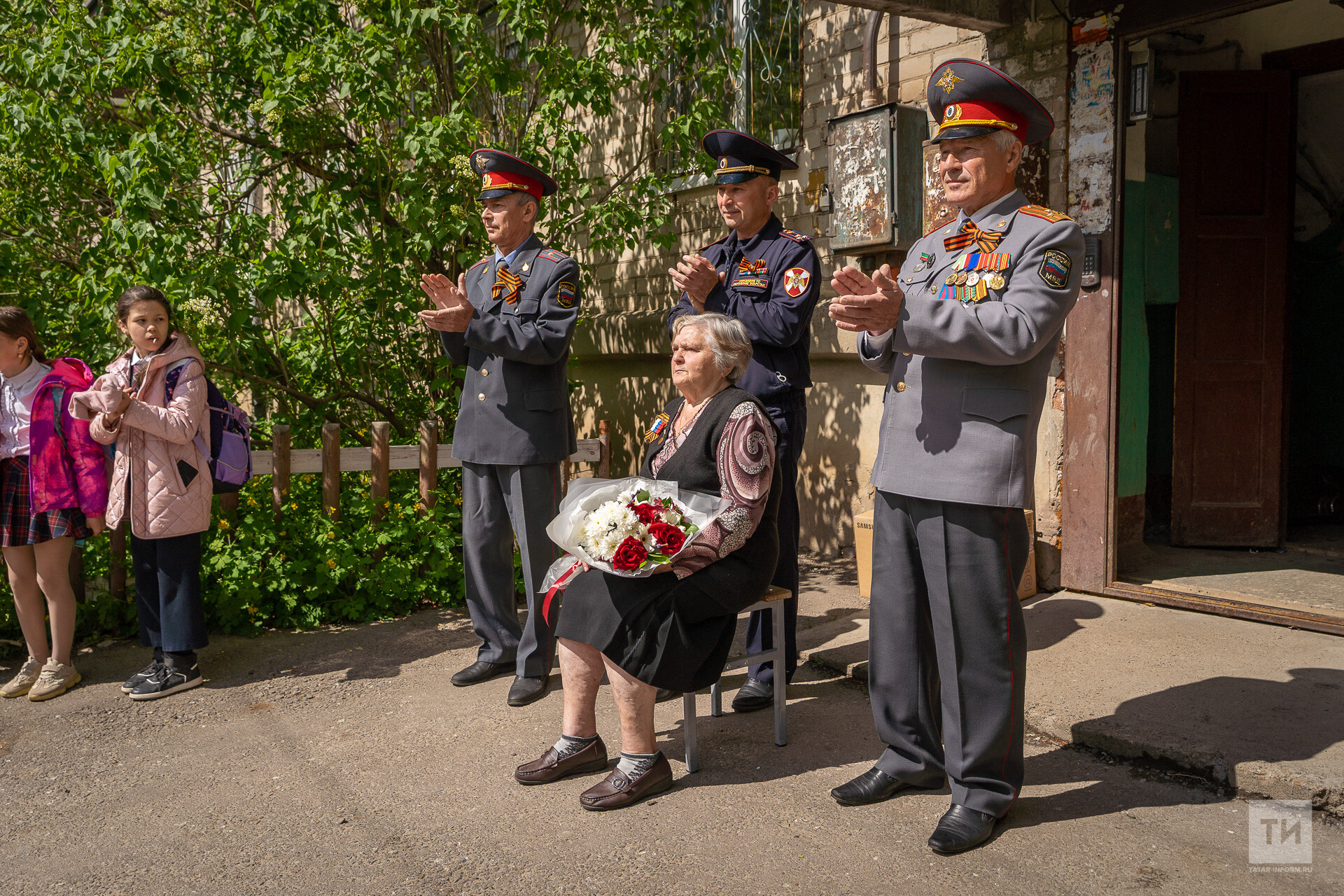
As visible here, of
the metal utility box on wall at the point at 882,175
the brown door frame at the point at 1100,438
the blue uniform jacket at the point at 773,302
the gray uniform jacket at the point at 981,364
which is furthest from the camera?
the metal utility box on wall at the point at 882,175

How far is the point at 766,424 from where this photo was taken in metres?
3.36

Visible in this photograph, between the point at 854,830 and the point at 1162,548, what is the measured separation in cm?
437

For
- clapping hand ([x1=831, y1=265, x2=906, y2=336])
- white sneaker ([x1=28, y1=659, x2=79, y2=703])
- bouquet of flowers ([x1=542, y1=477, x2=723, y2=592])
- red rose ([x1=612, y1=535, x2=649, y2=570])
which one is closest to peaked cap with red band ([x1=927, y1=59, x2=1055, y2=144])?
clapping hand ([x1=831, y1=265, x2=906, y2=336])

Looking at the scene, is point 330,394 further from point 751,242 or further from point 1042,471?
point 1042,471

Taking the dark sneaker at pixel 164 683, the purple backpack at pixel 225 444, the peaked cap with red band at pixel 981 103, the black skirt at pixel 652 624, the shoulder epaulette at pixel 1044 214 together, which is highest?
the peaked cap with red band at pixel 981 103

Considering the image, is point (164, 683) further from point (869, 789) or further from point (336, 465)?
point (869, 789)

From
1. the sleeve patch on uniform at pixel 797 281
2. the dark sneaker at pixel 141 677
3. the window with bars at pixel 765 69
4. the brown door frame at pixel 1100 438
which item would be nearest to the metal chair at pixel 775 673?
the sleeve patch on uniform at pixel 797 281

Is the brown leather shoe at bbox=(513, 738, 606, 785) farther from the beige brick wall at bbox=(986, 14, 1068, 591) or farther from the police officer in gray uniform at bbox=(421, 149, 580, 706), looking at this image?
the beige brick wall at bbox=(986, 14, 1068, 591)

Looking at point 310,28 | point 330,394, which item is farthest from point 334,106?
point 330,394

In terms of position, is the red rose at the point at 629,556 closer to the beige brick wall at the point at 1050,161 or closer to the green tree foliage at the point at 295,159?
the beige brick wall at the point at 1050,161

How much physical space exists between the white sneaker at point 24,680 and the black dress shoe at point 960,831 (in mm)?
3720

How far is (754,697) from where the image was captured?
4.11 metres

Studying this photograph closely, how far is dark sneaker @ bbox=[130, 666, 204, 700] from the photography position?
14.3 feet

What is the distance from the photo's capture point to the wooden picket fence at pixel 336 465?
5250mm
